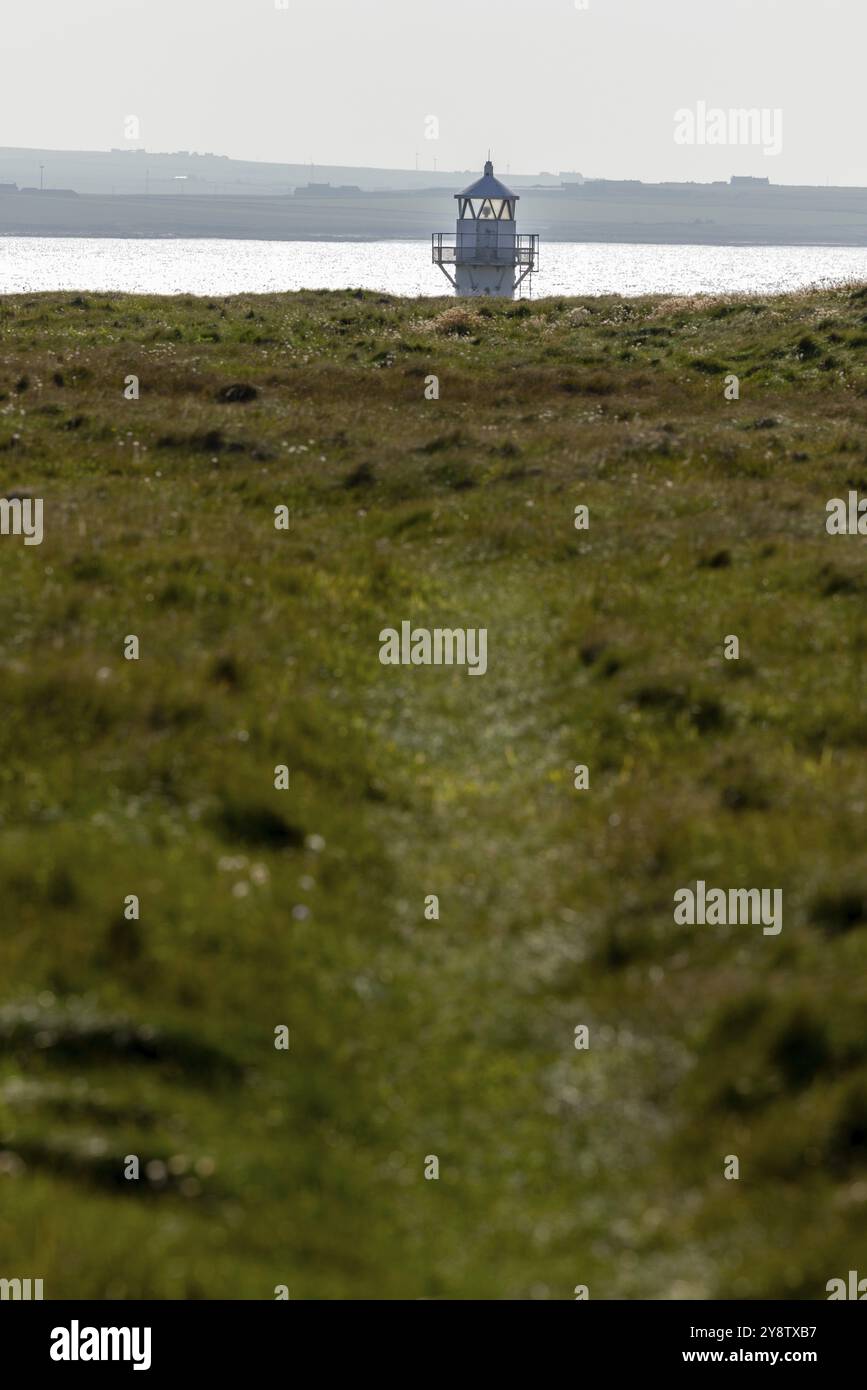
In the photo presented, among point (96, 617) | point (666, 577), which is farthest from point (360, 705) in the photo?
point (666, 577)

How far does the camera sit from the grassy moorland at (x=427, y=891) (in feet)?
23.3

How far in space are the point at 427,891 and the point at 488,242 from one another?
308 ft

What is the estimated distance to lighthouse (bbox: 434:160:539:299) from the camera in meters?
98.4

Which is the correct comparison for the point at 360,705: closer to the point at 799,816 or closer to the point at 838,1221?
the point at 799,816

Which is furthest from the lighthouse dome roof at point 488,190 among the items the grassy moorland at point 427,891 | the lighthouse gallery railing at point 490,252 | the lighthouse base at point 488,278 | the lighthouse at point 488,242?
the grassy moorland at point 427,891

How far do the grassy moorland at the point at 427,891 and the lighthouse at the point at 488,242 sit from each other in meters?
78.4

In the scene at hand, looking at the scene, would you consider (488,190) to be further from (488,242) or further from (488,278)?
(488,278)

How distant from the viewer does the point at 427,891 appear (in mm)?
10758

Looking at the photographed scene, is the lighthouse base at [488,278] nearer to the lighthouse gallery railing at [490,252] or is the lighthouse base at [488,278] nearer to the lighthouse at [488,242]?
the lighthouse at [488,242]

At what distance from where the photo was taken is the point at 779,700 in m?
14.5

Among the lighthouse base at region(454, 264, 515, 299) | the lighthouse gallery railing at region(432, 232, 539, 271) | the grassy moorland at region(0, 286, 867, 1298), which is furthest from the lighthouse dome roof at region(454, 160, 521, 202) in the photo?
the grassy moorland at region(0, 286, 867, 1298)

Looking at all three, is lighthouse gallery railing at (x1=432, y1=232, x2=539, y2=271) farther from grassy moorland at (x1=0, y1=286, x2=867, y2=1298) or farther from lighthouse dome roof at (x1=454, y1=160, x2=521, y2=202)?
grassy moorland at (x1=0, y1=286, x2=867, y2=1298)

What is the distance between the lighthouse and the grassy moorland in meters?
78.4

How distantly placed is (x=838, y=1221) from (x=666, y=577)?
502 inches
